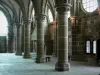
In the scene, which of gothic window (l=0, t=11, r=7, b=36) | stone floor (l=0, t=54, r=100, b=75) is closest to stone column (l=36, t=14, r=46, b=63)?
stone floor (l=0, t=54, r=100, b=75)

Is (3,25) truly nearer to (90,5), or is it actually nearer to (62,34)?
(90,5)

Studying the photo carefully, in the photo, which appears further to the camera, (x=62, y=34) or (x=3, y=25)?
(x=3, y=25)

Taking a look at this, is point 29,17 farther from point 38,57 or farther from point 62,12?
point 62,12

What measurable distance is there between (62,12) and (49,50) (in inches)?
662

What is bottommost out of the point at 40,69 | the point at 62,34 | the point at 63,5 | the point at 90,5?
the point at 40,69

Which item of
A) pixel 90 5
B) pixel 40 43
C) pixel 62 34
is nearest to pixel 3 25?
pixel 90 5

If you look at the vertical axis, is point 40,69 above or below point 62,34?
below

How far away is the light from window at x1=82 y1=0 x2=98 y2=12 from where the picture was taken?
19.9 meters

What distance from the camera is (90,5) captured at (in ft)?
66.9

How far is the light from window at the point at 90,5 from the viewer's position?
19888 mm

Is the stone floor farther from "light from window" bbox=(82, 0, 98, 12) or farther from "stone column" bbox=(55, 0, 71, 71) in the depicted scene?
"light from window" bbox=(82, 0, 98, 12)

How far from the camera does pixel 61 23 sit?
13266 mm

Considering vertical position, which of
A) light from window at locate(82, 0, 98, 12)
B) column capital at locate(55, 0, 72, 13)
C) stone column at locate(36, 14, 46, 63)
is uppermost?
light from window at locate(82, 0, 98, 12)

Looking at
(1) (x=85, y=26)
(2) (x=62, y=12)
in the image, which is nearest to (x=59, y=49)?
(2) (x=62, y=12)
